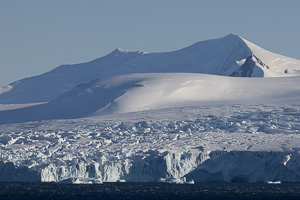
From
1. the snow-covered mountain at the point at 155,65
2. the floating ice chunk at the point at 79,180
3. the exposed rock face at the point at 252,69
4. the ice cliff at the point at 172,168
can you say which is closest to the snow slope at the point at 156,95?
the ice cliff at the point at 172,168

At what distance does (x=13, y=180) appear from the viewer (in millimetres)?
53375

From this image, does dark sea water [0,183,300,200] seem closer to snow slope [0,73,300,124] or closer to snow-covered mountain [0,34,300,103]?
snow slope [0,73,300,124]

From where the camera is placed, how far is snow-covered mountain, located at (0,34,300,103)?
445 ft

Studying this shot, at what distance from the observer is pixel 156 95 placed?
82250 mm

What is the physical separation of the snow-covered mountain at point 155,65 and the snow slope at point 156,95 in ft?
140

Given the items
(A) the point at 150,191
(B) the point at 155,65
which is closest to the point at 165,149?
(A) the point at 150,191

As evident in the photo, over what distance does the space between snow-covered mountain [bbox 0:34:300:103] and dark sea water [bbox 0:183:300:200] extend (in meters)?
78.5

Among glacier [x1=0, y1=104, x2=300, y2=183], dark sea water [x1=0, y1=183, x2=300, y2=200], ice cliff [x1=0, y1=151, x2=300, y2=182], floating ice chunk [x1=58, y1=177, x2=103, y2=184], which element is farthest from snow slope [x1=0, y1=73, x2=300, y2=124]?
floating ice chunk [x1=58, y1=177, x2=103, y2=184]

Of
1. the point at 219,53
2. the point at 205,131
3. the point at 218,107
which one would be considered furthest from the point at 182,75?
the point at 219,53

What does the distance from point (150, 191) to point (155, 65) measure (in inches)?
3605

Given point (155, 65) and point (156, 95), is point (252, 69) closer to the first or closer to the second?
point (155, 65)

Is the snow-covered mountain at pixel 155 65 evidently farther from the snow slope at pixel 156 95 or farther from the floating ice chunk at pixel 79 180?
the floating ice chunk at pixel 79 180

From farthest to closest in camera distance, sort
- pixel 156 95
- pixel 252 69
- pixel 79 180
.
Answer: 1. pixel 252 69
2. pixel 156 95
3. pixel 79 180

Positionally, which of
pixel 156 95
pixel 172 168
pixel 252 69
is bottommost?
pixel 172 168
